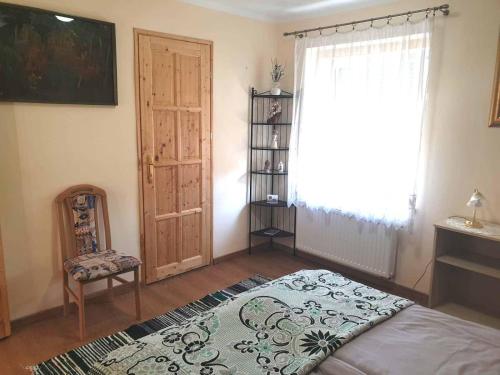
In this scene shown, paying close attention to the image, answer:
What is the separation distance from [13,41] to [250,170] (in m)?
2.44

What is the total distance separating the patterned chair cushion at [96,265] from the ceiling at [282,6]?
229 cm

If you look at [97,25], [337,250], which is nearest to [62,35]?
[97,25]

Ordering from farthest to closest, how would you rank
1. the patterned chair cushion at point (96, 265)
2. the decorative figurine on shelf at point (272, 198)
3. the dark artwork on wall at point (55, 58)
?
the decorative figurine on shelf at point (272, 198) → the patterned chair cushion at point (96, 265) → the dark artwork on wall at point (55, 58)

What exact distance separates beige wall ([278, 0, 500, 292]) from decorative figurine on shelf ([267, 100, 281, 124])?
133 centimetres

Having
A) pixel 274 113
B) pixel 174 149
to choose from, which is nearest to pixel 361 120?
pixel 274 113

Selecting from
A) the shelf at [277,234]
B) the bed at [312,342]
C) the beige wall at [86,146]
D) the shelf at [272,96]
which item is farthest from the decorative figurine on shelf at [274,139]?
the bed at [312,342]

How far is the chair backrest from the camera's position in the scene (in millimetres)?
2797

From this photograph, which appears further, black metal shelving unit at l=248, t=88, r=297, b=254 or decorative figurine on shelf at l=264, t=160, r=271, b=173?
decorative figurine on shelf at l=264, t=160, r=271, b=173

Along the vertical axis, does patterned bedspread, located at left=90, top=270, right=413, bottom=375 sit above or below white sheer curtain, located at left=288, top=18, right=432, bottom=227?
below

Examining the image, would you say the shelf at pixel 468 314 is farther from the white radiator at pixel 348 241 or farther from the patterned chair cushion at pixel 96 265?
the patterned chair cushion at pixel 96 265

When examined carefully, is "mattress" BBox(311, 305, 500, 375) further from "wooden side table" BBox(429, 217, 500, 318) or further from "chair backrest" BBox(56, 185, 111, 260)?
"chair backrest" BBox(56, 185, 111, 260)

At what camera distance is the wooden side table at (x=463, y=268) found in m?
2.72

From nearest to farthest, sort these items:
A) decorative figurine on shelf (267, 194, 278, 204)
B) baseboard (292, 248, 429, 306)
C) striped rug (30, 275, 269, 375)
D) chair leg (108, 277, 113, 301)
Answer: striped rug (30, 275, 269, 375) → chair leg (108, 277, 113, 301) → baseboard (292, 248, 429, 306) → decorative figurine on shelf (267, 194, 278, 204)

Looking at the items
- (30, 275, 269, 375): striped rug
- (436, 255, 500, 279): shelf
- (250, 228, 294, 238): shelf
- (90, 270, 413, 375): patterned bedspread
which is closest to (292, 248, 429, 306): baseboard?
(250, 228, 294, 238): shelf
